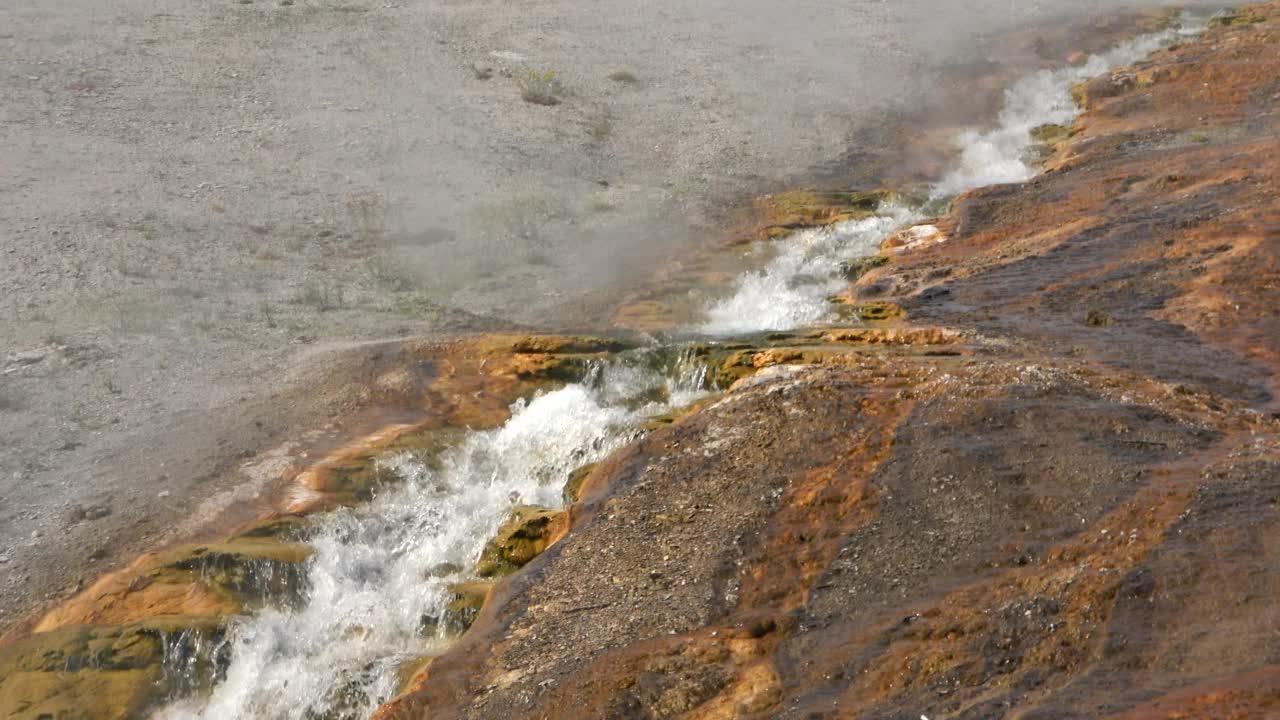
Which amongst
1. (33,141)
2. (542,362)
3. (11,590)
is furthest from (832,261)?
(33,141)

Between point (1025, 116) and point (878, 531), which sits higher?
point (1025, 116)

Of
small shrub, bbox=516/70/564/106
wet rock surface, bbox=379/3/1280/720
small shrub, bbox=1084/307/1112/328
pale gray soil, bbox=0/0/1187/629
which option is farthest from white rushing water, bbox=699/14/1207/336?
small shrub, bbox=516/70/564/106

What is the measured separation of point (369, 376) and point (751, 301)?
13.3 ft

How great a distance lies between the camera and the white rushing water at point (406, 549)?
23.4 feet

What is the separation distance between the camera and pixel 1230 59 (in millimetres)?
16875

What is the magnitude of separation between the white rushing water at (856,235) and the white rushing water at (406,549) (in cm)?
191

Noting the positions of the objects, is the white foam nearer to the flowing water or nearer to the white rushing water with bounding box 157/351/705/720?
the flowing water

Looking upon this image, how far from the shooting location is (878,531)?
6.79 meters

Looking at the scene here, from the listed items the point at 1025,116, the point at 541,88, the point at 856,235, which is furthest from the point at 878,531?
the point at 1025,116

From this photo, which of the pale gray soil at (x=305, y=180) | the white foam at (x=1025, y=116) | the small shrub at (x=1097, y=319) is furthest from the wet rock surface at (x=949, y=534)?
the white foam at (x=1025, y=116)

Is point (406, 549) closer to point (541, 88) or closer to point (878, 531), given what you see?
point (878, 531)

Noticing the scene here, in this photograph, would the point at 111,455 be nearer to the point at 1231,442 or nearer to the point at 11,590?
the point at 11,590

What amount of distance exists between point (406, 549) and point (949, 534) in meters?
3.75

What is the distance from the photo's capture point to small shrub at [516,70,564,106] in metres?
18.0
